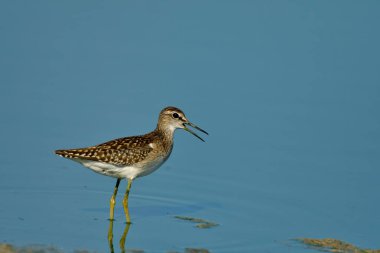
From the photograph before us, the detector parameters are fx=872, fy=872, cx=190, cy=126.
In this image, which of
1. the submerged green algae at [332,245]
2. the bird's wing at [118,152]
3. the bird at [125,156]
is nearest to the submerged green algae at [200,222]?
the bird at [125,156]

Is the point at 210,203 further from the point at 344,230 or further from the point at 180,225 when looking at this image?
the point at 344,230

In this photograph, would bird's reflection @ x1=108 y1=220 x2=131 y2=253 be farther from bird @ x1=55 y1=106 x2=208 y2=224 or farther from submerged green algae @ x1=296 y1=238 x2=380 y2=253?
submerged green algae @ x1=296 y1=238 x2=380 y2=253

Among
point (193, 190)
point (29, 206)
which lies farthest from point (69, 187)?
point (193, 190)

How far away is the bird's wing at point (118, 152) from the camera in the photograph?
12.1 m

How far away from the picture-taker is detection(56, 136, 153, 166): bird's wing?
12.1 metres

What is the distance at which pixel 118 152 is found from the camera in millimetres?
12445

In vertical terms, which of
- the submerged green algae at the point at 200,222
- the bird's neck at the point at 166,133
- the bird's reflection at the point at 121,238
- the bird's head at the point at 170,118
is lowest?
the bird's reflection at the point at 121,238

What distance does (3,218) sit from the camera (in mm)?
11664

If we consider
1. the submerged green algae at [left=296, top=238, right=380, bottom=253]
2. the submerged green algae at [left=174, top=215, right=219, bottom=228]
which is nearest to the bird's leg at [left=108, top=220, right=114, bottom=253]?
the submerged green algae at [left=174, top=215, right=219, bottom=228]

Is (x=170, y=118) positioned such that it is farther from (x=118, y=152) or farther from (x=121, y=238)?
(x=121, y=238)

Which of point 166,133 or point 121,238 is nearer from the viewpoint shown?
point 121,238

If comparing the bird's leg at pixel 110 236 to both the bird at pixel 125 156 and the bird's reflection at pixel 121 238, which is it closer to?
the bird's reflection at pixel 121 238

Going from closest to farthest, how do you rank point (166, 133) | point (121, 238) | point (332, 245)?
point (121, 238) → point (332, 245) → point (166, 133)

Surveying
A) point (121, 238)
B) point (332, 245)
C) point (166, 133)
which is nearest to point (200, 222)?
point (121, 238)
